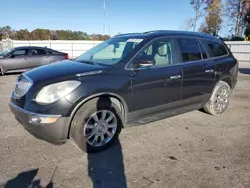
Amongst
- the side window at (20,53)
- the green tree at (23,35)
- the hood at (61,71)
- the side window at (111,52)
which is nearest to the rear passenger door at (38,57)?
the side window at (20,53)

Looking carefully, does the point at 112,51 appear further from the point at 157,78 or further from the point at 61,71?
the point at 61,71

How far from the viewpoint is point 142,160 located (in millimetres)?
3516

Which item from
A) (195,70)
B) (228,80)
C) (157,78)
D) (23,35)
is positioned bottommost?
(228,80)

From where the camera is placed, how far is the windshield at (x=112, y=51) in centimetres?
425

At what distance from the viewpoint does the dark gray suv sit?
137 inches

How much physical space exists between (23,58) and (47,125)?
32.5 feet

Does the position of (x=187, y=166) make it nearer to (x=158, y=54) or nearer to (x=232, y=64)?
(x=158, y=54)

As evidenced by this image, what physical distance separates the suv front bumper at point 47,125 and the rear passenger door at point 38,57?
9.52m

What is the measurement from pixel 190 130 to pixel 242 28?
138 ft

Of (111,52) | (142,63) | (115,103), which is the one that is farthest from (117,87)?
(111,52)

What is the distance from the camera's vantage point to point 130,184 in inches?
115

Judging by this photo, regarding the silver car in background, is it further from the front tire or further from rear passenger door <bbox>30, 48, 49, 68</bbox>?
the front tire

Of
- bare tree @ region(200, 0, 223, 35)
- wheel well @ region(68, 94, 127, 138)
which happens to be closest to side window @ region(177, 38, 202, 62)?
wheel well @ region(68, 94, 127, 138)

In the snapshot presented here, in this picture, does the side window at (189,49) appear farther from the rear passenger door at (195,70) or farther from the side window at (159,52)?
the side window at (159,52)
